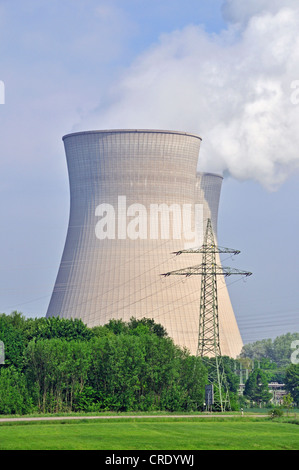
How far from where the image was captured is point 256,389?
57.2 metres

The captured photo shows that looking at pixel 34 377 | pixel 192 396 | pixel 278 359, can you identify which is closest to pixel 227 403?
pixel 192 396

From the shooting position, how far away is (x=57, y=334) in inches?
1603

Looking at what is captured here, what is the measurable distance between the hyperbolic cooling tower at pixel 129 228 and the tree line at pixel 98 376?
756 centimetres

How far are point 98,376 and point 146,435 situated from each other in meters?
12.6

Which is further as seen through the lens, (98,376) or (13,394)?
(98,376)

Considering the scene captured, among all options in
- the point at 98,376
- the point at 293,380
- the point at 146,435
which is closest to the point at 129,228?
the point at 98,376

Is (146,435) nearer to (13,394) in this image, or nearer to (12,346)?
(13,394)

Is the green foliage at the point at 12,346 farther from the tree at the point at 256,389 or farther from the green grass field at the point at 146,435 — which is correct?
the tree at the point at 256,389

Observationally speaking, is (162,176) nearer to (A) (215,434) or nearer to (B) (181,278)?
(B) (181,278)

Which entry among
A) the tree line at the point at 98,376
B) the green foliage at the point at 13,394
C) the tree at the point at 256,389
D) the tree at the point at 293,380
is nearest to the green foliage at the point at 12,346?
the tree line at the point at 98,376

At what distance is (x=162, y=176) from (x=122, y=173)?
1.99 metres

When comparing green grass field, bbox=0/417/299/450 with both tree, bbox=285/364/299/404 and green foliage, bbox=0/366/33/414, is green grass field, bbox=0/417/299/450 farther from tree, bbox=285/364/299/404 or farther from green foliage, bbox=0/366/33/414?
tree, bbox=285/364/299/404

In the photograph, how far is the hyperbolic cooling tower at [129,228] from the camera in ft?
145

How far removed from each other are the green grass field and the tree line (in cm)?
542
